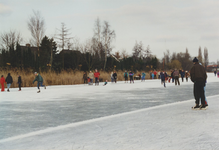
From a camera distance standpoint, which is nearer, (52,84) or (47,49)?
(52,84)

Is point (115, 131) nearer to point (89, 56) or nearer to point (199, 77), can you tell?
point (199, 77)

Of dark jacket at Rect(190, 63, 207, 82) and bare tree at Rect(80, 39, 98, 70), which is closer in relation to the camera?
dark jacket at Rect(190, 63, 207, 82)

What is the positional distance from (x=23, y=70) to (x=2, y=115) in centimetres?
1529

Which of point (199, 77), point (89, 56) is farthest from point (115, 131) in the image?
point (89, 56)

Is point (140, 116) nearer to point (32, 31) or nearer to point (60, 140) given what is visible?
point (60, 140)

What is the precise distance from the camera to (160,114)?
6785 millimetres

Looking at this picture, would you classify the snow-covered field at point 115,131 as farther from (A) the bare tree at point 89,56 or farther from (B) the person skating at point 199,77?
(A) the bare tree at point 89,56

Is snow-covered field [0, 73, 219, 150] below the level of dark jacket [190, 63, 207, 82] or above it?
below

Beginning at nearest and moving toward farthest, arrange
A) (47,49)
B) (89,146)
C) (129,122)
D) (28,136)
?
(89,146) → (28,136) → (129,122) → (47,49)

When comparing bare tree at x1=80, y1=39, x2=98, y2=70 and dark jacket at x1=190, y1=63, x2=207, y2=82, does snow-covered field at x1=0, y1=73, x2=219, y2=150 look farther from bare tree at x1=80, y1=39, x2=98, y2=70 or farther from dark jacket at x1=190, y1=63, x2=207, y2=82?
bare tree at x1=80, y1=39, x2=98, y2=70

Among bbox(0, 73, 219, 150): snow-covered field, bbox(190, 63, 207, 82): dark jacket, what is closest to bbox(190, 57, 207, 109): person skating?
→ bbox(190, 63, 207, 82): dark jacket

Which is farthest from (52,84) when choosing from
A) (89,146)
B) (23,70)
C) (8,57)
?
(89,146)

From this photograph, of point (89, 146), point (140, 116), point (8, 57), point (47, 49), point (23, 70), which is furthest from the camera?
point (47, 49)

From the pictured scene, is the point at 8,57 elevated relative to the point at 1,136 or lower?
elevated
